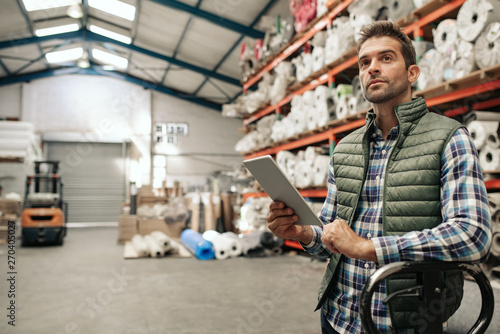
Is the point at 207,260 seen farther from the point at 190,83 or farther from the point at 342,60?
the point at 190,83

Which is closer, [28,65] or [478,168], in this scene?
[478,168]

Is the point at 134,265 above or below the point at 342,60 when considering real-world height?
below

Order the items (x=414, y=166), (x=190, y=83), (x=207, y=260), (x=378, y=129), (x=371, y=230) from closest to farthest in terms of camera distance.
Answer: (x=414, y=166)
(x=371, y=230)
(x=378, y=129)
(x=207, y=260)
(x=190, y=83)

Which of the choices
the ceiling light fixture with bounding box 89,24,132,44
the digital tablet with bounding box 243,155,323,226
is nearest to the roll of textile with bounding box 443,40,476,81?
the digital tablet with bounding box 243,155,323,226

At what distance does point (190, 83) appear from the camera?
718 inches

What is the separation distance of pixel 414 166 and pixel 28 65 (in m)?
18.7

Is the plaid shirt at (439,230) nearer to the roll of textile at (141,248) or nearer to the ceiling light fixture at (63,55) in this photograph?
the roll of textile at (141,248)

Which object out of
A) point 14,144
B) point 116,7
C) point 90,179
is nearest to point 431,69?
point 14,144

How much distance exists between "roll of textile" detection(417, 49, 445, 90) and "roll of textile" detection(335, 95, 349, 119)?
1.57 meters

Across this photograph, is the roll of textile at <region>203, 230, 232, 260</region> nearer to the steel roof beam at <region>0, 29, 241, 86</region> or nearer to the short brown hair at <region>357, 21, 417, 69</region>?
the short brown hair at <region>357, 21, 417, 69</region>

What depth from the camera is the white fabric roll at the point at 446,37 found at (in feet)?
13.4

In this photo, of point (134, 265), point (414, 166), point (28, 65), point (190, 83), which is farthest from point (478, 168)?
point (28, 65)

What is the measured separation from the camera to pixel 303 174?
7.21 m

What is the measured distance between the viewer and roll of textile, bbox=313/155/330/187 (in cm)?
660
